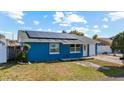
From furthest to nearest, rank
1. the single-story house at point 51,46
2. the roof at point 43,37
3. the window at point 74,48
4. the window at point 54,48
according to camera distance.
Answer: the window at point 74,48 < the window at point 54,48 < the roof at point 43,37 < the single-story house at point 51,46

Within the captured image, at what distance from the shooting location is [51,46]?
2183 cm

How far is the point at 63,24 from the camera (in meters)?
23.9

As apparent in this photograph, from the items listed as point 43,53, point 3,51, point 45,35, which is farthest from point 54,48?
point 3,51

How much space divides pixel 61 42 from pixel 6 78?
1062 centimetres

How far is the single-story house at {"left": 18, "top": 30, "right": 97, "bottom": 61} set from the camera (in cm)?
2036

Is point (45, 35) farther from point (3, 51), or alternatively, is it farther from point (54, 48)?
point (3, 51)

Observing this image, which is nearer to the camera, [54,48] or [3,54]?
[3,54]

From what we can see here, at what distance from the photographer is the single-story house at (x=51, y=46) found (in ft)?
66.8

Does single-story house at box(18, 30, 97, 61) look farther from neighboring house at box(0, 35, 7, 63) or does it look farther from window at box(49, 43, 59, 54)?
neighboring house at box(0, 35, 7, 63)

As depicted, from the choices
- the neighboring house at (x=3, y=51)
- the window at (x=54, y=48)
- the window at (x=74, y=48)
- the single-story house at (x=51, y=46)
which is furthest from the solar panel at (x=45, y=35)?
A: the neighboring house at (x=3, y=51)

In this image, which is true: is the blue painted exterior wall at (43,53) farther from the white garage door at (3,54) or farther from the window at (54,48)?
the white garage door at (3,54)

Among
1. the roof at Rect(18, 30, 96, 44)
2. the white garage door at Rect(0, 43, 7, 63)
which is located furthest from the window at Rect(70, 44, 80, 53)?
the white garage door at Rect(0, 43, 7, 63)
